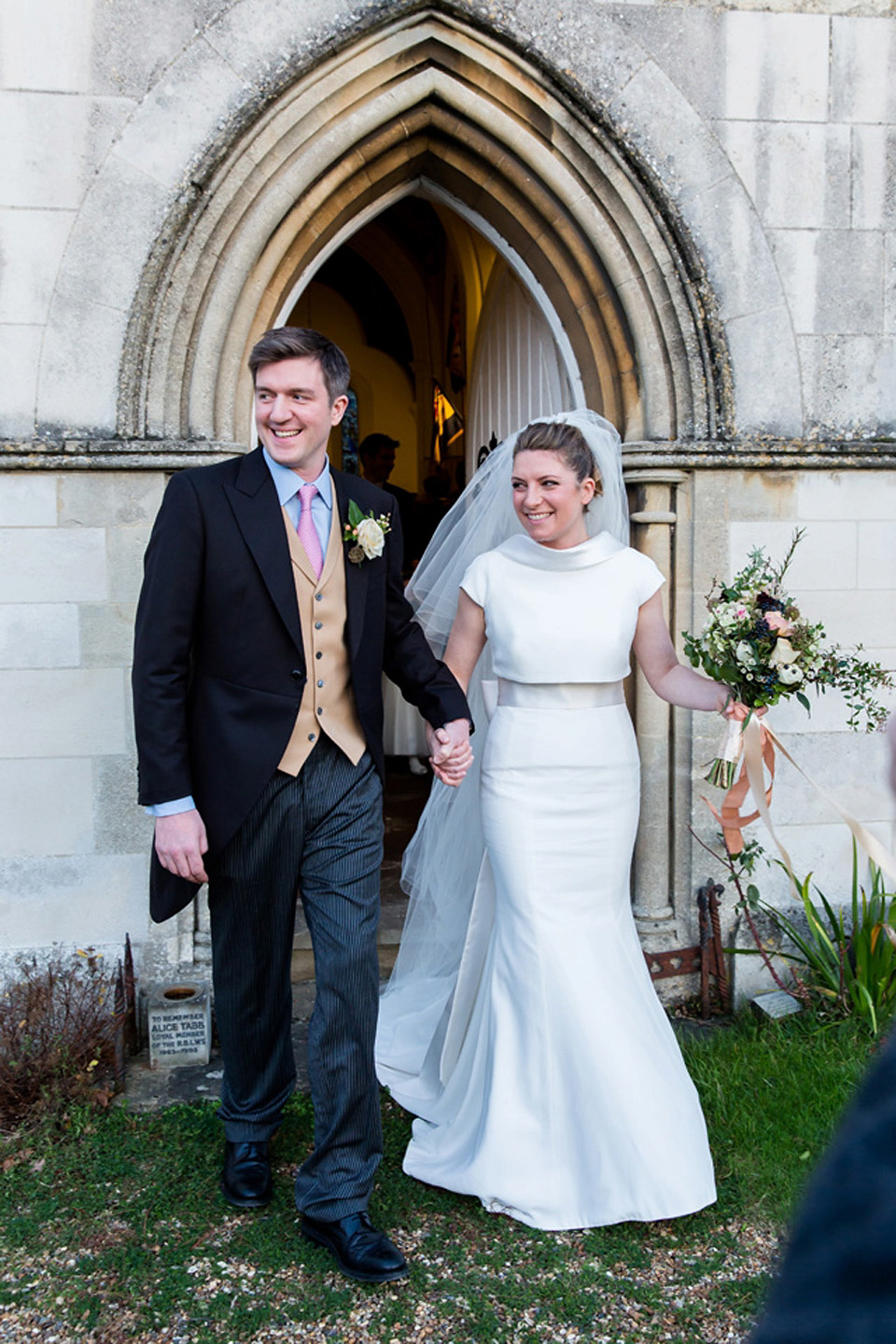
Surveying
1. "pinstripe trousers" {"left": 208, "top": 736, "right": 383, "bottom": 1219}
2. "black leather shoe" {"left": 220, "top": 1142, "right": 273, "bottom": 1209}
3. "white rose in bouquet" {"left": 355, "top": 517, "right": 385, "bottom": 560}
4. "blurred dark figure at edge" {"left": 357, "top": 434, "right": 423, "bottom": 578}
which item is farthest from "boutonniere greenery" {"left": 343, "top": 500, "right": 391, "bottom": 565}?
"blurred dark figure at edge" {"left": 357, "top": 434, "right": 423, "bottom": 578}

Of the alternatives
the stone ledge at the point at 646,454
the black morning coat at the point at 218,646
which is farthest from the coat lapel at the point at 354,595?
the stone ledge at the point at 646,454

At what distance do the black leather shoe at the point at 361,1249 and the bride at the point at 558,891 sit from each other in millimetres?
361

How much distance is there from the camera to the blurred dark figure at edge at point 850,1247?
0.57 meters

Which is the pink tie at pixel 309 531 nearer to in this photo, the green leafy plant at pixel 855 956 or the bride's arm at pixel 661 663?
the bride's arm at pixel 661 663

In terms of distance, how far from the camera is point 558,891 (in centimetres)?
315

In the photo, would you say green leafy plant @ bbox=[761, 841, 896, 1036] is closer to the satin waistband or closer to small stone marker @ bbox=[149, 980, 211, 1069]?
the satin waistband

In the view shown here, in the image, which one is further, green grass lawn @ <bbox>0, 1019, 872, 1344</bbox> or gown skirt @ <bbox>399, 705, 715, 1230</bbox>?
gown skirt @ <bbox>399, 705, 715, 1230</bbox>

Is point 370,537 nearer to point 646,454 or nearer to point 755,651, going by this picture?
point 755,651

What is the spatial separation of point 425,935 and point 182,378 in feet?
6.66

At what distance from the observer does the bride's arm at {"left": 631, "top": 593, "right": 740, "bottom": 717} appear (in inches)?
130

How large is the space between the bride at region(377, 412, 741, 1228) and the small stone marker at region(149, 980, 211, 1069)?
69cm

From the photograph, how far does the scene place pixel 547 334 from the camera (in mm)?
4738

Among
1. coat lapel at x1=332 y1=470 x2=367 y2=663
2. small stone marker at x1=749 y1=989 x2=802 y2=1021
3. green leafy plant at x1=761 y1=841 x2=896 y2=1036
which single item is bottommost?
small stone marker at x1=749 y1=989 x2=802 y2=1021

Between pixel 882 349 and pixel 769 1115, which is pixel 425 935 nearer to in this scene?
pixel 769 1115
